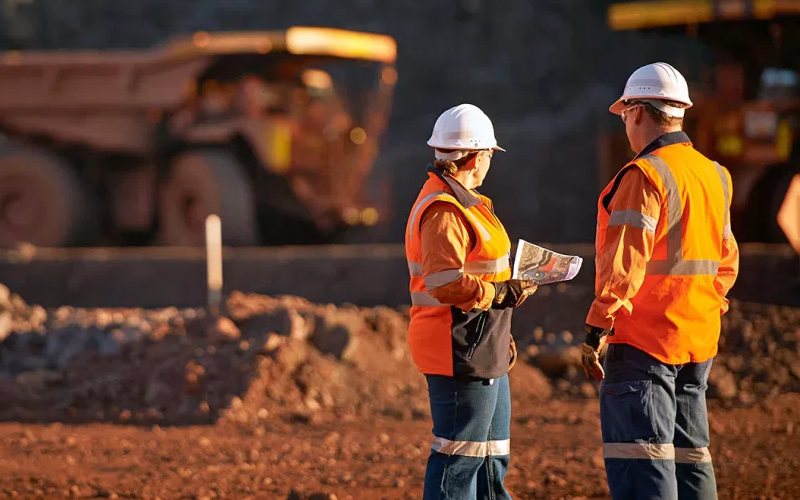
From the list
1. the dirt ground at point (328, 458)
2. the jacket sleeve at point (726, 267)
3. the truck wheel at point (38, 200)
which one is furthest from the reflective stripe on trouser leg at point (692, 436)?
the truck wheel at point (38, 200)

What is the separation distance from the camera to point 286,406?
848cm

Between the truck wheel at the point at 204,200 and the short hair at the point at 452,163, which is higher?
the short hair at the point at 452,163

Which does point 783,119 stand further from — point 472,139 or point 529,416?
point 472,139

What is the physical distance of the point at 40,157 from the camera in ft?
58.4

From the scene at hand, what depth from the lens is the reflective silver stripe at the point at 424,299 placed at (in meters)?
4.35

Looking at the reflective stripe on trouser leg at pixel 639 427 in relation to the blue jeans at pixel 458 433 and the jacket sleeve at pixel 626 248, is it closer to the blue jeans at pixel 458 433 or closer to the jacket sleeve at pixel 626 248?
the jacket sleeve at pixel 626 248

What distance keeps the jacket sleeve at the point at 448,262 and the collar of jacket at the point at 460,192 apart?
0.19 feet

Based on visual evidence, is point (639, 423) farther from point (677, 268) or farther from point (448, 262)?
point (448, 262)

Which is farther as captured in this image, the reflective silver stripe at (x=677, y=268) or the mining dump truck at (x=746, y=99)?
the mining dump truck at (x=746, y=99)

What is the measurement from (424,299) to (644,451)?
2.83ft

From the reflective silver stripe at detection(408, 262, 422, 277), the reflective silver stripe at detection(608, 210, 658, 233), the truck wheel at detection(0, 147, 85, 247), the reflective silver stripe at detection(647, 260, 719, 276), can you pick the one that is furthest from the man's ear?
the truck wheel at detection(0, 147, 85, 247)

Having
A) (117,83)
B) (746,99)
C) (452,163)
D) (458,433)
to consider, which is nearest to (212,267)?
(117,83)

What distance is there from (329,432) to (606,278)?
4001 millimetres

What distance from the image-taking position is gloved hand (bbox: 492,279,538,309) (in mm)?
4352
